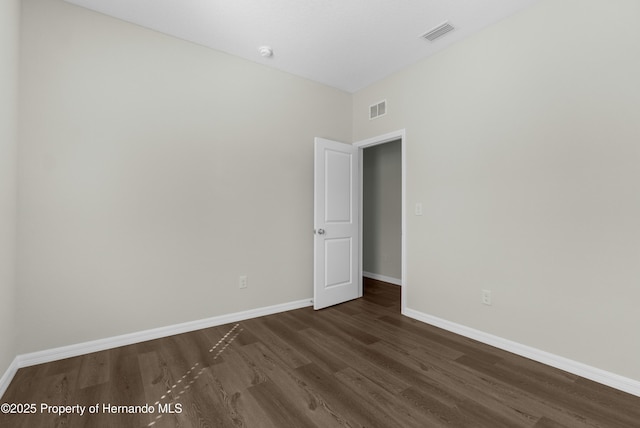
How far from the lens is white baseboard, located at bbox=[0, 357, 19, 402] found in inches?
74.4

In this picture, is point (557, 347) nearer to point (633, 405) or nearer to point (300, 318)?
point (633, 405)

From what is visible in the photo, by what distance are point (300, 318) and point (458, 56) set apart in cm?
320

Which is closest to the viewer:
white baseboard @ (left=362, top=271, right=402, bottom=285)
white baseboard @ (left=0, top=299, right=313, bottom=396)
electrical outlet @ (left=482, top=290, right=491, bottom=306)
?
white baseboard @ (left=0, top=299, right=313, bottom=396)

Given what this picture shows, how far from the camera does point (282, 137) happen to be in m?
3.54

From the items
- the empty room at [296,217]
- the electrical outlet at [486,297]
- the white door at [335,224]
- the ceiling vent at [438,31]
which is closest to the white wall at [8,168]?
the empty room at [296,217]

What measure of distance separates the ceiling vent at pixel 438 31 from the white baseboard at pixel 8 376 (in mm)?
4258

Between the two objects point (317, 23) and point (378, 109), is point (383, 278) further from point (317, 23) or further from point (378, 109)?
Answer: point (317, 23)

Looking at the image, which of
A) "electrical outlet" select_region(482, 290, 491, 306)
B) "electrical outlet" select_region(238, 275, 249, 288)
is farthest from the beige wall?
"electrical outlet" select_region(238, 275, 249, 288)

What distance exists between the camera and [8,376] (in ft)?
6.61

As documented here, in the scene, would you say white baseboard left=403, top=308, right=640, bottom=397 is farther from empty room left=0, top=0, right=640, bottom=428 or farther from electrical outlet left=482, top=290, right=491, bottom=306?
electrical outlet left=482, top=290, right=491, bottom=306

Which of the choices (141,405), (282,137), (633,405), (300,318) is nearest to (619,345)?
(633,405)

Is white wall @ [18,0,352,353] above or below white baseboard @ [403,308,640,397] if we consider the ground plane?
above

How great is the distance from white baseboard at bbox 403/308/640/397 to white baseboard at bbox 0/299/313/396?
1.86 metres

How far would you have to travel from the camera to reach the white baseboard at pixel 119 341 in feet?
7.20
